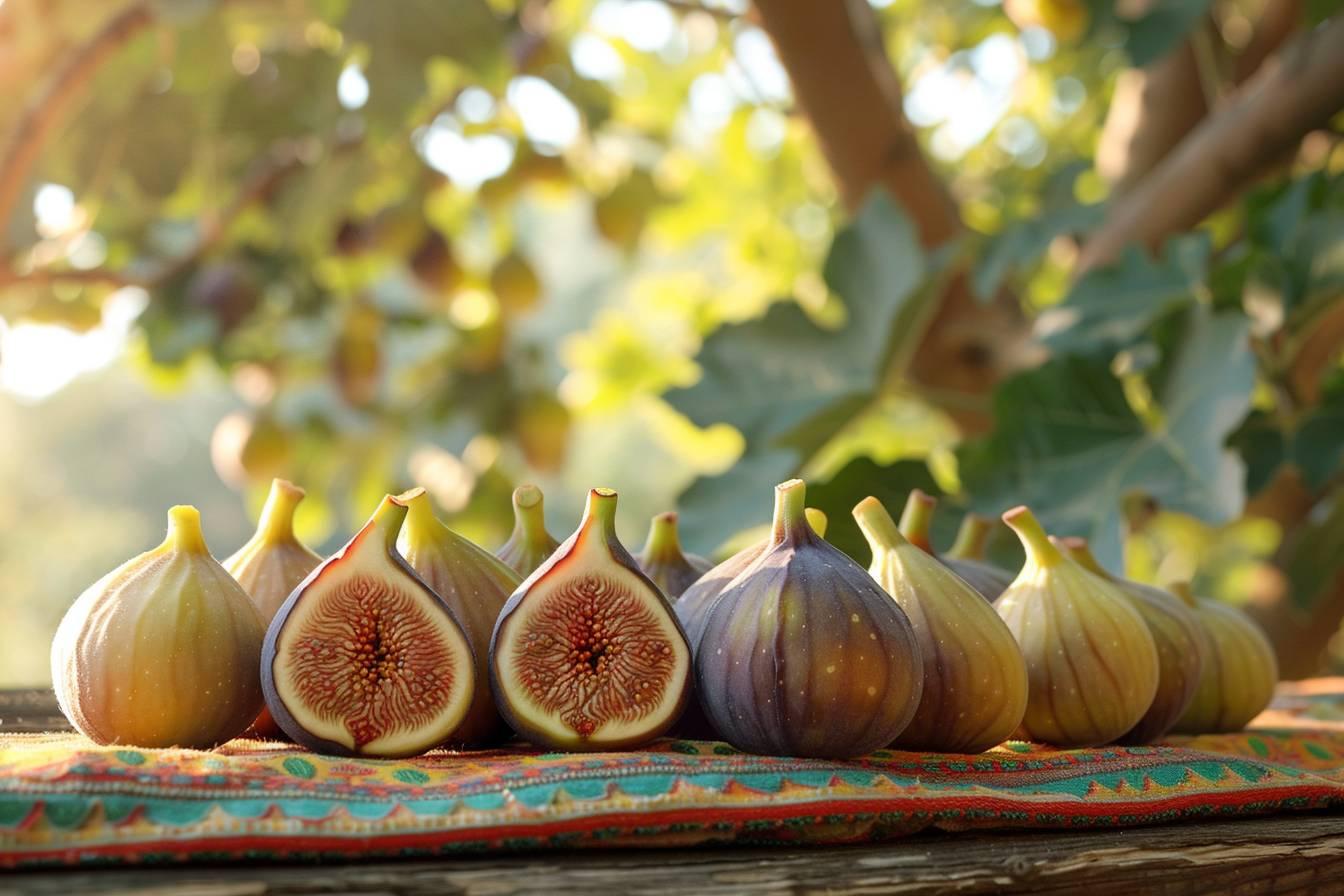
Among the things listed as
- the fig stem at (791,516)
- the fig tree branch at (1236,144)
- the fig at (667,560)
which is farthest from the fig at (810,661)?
the fig tree branch at (1236,144)

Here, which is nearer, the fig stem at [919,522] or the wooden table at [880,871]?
the wooden table at [880,871]

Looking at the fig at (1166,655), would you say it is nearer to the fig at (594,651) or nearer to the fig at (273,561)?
the fig at (594,651)

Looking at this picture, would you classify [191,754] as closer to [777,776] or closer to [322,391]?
[777,776]

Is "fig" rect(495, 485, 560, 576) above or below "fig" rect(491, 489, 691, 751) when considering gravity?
above

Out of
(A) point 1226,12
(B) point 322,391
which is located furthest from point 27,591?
(A) point 1226,12

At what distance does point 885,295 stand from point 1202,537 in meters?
1.37

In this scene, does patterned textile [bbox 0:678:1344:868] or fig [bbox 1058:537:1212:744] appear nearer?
patterned textile [bbox 0:678:1344:868]

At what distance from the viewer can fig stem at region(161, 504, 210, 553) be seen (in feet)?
1.69

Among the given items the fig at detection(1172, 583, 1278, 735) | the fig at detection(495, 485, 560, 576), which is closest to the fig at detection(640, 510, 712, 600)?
the fig at detection(495, 485, 560, 576)

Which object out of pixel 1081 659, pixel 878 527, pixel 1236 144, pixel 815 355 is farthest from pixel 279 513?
pixel 1236 144

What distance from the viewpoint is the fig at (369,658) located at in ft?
1.58

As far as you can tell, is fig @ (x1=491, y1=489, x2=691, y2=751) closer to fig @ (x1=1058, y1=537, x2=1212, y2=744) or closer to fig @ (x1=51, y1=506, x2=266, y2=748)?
fig @ (x1=51, y1=506, x2=266, y2=748)

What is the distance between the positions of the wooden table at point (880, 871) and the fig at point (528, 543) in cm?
22

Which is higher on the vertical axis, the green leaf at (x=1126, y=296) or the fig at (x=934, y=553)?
the green leaf at (x=1126, y=296)
